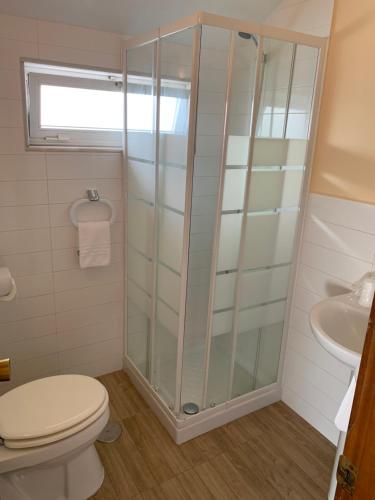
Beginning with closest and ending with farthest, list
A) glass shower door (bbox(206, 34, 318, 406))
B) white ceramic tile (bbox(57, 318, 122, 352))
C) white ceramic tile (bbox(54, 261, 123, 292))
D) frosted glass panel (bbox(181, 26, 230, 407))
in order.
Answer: frosted glass panel (bbox(181, 26, 230, 407)), glass shower door (bbox(206, 34, 318, 406)), white ceramic tile (bbox(54, 261, 123, 292)), white ceramic tile (bbox(57, 318, 122, 352))

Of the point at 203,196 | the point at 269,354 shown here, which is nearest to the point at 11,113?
the point at 203,196

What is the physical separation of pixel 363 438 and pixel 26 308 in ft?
6.73

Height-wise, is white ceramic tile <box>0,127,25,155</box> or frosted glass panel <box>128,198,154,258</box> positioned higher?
white ceramic tile <box>0,127,25,155</box>

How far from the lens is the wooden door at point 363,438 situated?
0.69 m

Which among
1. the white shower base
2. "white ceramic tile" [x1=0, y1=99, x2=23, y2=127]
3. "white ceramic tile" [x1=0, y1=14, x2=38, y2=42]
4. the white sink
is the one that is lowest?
the white shower base

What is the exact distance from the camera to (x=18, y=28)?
6.24 feet

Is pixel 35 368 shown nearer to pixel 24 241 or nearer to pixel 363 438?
pixel 24 241

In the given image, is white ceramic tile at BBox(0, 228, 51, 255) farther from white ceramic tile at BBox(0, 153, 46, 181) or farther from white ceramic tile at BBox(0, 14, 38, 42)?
white ceramic tile at BBox(0, 14, 38, 42)

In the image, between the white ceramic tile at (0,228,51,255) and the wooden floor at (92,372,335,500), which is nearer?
the wooden floor at (92,372,335,500)

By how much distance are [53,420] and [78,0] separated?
1.92 meters

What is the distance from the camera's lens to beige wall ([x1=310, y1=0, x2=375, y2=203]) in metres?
1.79

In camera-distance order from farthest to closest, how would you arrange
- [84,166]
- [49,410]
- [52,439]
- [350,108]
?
[84,166], [350,108], [49,410], [52,439]

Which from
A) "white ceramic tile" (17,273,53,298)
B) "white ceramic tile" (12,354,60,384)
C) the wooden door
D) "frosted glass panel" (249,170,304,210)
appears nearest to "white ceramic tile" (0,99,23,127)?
"white ceramic tile" (17,273,53,298)

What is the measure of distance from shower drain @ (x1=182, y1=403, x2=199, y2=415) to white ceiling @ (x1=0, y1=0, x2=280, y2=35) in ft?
6.98
